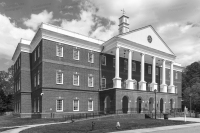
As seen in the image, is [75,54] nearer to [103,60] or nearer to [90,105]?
[103,60]

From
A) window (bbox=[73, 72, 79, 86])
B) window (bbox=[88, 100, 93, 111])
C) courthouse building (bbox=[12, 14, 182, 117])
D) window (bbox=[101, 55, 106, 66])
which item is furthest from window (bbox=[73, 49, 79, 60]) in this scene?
window (bbox=[88, 100, 93, 111])

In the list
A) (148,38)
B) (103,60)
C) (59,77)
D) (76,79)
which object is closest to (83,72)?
(76,79)

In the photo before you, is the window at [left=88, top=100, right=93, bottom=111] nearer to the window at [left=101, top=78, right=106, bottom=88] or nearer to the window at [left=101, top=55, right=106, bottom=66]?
the window at [left=101, top=78, right=106, bottom=88]

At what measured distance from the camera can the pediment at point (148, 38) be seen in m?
32.7

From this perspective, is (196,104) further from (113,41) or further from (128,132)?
(128,132)

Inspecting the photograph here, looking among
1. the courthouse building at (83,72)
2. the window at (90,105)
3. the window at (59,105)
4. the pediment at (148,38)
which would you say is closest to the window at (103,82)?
the courthouse building at (83,72)

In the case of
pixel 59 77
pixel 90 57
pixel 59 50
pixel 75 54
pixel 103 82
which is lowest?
pixel 103 82

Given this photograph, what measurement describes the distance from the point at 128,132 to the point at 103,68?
758 inches

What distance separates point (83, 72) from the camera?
31188 millimetres

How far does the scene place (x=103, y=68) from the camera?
1334 inches

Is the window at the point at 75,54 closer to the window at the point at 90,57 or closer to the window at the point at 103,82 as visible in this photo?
the window at the point at 90,57

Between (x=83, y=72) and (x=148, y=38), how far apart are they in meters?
13.7

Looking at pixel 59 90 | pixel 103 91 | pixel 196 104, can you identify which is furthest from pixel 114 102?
pixel 196 104

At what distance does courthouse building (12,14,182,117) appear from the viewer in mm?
27641
